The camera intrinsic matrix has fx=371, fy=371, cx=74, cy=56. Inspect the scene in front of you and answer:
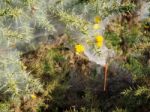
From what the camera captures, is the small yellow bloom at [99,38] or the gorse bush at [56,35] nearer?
the gorse bush at [56,35]

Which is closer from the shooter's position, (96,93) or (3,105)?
(3,105)

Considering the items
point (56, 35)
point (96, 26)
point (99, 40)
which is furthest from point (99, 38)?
point (56, 35)

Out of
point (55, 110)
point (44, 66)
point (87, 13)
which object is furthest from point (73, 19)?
point (55, 110)

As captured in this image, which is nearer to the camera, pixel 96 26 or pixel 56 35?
pixel 96 26

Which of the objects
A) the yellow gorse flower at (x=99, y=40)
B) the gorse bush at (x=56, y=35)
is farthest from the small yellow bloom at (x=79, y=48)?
the yellow gorse flower at (x=99, y=40)

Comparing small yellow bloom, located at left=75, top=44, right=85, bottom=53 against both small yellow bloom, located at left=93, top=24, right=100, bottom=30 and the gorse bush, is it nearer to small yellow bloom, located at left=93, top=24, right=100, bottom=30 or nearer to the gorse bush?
the gorse bush

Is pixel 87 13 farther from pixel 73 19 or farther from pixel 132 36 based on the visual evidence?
pixel 132 36

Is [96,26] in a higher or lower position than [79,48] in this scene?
higher

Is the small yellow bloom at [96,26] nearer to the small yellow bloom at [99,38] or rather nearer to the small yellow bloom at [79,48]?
the small yellow bloom at [99,38]

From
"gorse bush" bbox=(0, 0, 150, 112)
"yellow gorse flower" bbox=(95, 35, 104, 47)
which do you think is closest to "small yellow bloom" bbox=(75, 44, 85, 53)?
"gorse bush" bbox=(0, 0, 150, 112)

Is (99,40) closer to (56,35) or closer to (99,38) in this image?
Result: (99,38)

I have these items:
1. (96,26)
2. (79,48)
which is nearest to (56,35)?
(79,48)
